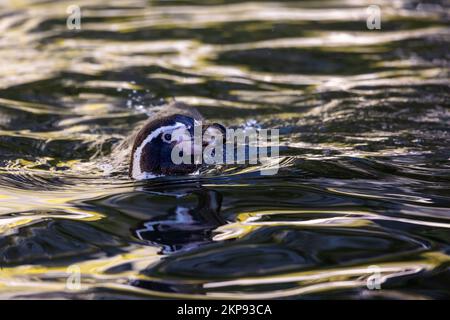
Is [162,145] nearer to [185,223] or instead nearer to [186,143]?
[186,143]

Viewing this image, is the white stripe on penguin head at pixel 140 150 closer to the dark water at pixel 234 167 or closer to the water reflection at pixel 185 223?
the dark water at pixel 234 167

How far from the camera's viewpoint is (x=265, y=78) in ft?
40.0

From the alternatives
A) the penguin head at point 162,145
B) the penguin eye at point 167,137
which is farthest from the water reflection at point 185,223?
the penguin eye at point 167,137

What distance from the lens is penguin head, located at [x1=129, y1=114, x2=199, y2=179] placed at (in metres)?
7.82

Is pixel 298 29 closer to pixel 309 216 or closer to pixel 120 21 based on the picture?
pixel 120 21

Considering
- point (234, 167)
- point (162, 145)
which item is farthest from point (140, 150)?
point (234, 167)

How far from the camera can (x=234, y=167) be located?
27.2 feet

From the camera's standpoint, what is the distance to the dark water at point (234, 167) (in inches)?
234

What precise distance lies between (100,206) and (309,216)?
1.73m

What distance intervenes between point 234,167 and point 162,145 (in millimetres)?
809

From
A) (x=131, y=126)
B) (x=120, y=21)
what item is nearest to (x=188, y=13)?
(x=120, y=21)

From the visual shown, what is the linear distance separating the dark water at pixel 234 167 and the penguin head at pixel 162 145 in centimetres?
20

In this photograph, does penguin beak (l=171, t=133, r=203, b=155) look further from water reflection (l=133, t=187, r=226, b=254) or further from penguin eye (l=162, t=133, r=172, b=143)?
water reflection (l=133, t=187, r=226, b=254)
